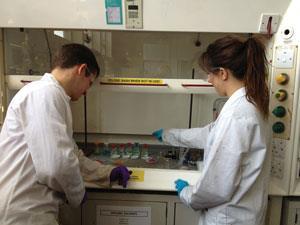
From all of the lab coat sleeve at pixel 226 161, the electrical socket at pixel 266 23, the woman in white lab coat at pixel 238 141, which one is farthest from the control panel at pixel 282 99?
the lab coat sleeve at pixel 226 161

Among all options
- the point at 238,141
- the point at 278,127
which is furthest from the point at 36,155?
the point at 278,127

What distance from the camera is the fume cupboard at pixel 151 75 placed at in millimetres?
1295

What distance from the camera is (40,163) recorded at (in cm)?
98

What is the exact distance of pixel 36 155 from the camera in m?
0.98

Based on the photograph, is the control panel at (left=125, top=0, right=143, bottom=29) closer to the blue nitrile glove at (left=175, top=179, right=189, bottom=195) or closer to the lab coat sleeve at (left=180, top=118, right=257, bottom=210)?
the lab coat sleeve at (left=180, top=118, right=257, bottom=210)

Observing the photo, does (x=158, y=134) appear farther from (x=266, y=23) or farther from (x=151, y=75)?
(x=266, y=23)

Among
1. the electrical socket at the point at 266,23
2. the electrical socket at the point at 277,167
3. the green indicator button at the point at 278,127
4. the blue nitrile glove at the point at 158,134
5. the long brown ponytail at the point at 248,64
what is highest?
the electrical socket at the point at 266,23

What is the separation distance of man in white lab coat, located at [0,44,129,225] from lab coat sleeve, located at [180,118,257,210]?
1.76 ft

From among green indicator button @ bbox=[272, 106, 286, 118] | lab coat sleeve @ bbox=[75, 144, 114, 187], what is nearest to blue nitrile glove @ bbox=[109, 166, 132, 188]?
lab coat sleeve @ bbox=[75, 144, 114, 187]

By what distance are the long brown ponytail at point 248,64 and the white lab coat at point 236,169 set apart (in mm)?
41

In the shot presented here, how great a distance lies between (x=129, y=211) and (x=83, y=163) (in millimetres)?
363

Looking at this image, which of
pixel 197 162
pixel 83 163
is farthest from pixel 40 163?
pixel 197 162

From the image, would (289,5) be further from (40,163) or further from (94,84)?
(40,163)

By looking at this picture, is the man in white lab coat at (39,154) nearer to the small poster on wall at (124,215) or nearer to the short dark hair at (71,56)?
the short dark hair at (71,56)
